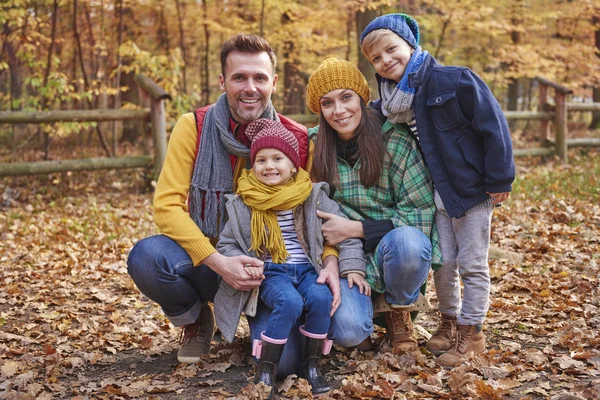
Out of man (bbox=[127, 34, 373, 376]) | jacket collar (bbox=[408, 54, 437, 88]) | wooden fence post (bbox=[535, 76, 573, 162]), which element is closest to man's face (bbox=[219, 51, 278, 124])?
man (bbox=[127, 34, 373, 376])

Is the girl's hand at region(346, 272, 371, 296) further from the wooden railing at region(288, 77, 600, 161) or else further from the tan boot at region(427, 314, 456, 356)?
the wooden railing at region(288, 77, 600, 161)

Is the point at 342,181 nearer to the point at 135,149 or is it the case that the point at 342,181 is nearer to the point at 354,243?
the point at 354,243

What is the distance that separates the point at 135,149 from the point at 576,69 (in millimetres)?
11086

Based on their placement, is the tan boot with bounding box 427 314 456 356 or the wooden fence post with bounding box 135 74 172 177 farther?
the wooden fence post with bounding box 135 74 172 177

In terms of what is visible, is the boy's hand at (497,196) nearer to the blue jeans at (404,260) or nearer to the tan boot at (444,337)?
the blue jeans at (404,260)

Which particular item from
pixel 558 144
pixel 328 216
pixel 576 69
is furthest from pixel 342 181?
pixel 576 69

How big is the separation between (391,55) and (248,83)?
0.83 meters

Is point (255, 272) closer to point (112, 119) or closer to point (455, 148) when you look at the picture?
point (455, 148)

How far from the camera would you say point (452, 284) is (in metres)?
3.47

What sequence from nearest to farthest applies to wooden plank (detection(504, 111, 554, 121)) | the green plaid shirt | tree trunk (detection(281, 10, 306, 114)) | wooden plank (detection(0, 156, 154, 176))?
the green plaid shirt < wooden plank (detection(0, 156, 154, 176)) < wooden plank (detection(504, 111, 554, 121)) < tree trunk (detection(281, 10, 306, 114))

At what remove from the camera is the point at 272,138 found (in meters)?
3.24

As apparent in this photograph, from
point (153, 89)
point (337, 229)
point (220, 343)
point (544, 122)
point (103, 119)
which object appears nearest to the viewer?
point (337, 229)

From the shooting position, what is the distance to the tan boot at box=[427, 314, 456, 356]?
11.2ft

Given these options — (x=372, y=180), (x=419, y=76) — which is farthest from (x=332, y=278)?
(x=419, y=76)
